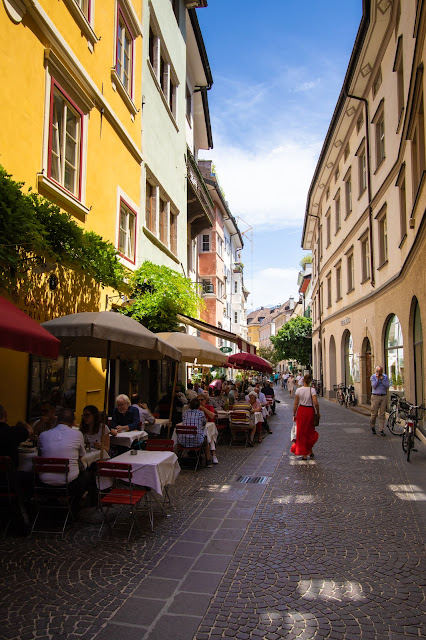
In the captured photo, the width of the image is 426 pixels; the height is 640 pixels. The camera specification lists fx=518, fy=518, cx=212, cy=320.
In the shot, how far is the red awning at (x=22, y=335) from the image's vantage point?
4.63 m

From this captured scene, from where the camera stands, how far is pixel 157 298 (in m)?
11.6

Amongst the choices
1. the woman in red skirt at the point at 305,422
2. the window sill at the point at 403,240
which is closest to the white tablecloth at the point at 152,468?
the woman in red skirt at the point at 305,422

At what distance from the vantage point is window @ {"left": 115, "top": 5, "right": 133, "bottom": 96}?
40.3 feet

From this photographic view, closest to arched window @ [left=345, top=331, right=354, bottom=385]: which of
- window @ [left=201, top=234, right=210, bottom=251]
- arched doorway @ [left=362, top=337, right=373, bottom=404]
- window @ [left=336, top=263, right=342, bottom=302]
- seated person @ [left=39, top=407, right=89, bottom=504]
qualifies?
arched doorway @ [left=362, top=337, right=373, bottom=404]

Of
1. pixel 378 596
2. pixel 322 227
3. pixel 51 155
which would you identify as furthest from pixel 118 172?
pixel 322 227

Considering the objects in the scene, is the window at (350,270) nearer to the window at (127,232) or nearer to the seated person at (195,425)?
the window at (127,232)

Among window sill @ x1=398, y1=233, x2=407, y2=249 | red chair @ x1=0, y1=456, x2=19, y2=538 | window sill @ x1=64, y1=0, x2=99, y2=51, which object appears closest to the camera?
red chair @ x1=0, y1=456, x2=19, y2=538

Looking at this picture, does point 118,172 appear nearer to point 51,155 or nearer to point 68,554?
point 51,155

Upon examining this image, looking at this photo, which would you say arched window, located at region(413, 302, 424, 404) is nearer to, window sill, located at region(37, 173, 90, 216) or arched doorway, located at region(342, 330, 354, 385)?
window sill, located at region(37, 173, 90, 216)

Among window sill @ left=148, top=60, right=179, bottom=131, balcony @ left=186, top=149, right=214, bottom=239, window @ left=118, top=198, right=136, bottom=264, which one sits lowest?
window @ left=118, top=198, right=136, bottom=264

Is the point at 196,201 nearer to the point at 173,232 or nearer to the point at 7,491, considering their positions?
the point at 173,232

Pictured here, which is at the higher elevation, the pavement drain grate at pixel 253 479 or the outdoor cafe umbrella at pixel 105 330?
the outdoor cafe umbrella at pixel 105 330

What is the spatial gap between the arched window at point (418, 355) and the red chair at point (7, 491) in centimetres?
1088

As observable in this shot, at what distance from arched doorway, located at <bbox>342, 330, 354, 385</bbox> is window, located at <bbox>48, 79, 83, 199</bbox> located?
18.7 metres
